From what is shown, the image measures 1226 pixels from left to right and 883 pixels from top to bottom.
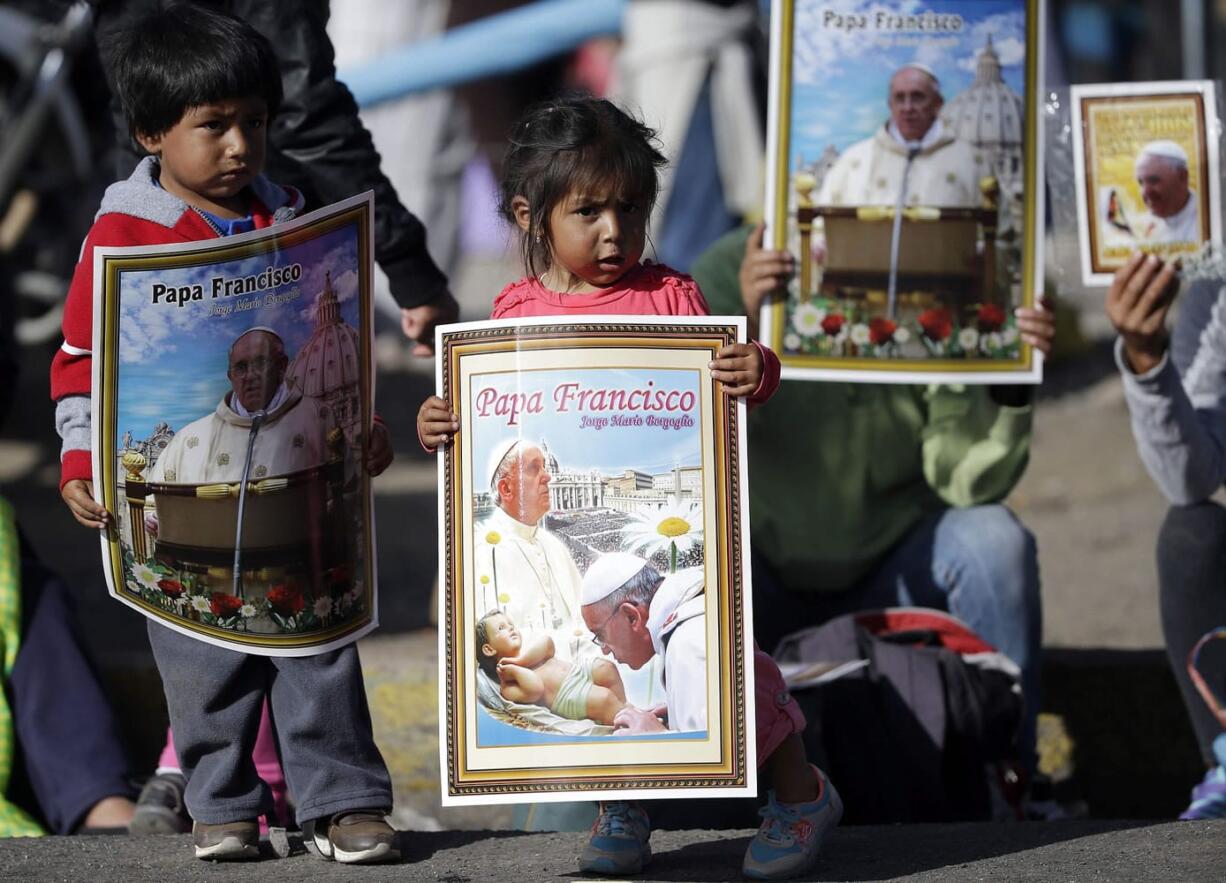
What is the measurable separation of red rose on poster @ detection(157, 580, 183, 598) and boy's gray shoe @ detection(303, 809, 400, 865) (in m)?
0.47

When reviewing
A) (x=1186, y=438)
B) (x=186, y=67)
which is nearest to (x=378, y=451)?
(x=186, y=67)

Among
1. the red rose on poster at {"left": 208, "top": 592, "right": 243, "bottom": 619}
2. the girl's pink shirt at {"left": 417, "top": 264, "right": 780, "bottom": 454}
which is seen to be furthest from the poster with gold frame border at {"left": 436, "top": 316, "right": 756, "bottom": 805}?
the red rose on poster at {"left": 208, "top": 592, "right": 243, "bottom": 619}

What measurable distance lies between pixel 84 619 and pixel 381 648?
60.9 inches

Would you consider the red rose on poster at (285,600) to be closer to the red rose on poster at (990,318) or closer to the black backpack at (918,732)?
the black backpack at (918,732)

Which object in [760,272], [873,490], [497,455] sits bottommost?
[873,490]

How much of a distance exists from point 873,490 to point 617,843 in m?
1.33

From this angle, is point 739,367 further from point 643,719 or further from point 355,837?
point 355,837

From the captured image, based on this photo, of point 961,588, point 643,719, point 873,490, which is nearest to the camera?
point 643,719

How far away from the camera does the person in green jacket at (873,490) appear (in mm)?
3904

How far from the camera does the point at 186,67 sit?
2.89 metres

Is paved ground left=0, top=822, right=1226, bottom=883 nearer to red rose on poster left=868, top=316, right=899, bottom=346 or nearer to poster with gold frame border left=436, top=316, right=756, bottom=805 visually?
poster with gold frame border left=436, top=316, right=756, bottom=805

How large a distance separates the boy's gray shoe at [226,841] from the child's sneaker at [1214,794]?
72.6 inches

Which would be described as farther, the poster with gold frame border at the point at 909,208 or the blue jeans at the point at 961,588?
the blue jeans at the point at 961,588

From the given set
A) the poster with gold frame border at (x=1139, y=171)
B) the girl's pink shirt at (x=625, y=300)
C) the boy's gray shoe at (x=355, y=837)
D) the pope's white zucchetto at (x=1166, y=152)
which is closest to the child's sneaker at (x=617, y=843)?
the boy's gray shoe at (x=355, y=837)
